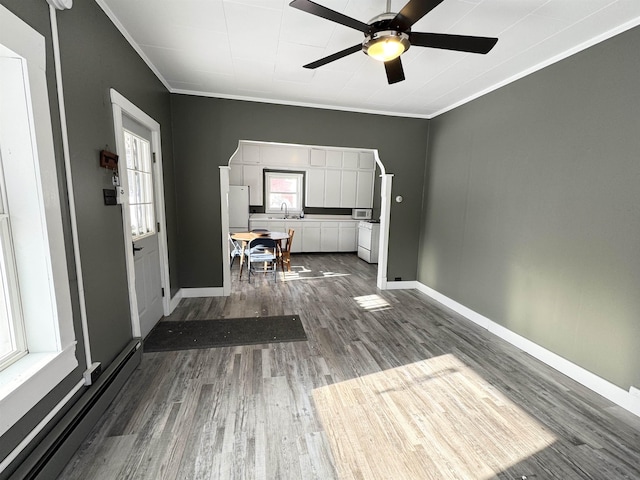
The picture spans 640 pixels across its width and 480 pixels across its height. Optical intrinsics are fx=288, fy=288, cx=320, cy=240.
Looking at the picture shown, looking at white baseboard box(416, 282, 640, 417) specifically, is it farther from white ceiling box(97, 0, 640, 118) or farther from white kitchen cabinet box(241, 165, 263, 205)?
white kitchen cabinet box(241, 165, 263, 205)

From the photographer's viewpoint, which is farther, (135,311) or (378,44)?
(135,311)

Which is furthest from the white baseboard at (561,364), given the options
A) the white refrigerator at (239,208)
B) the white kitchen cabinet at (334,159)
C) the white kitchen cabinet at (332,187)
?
the white refrigerator at (239,208)

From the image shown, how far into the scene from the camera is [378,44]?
170cm

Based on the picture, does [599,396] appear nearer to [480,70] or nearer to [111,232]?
[480,70]

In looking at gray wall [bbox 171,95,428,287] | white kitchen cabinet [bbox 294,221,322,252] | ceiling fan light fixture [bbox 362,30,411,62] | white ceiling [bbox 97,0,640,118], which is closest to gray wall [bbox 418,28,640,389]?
white ceiling [bbox 97,0,640,118]

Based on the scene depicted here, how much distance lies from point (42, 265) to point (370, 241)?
5354 millimetres

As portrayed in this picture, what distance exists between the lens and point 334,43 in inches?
92.3

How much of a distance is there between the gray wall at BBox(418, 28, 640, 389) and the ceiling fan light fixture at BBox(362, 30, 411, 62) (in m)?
1.64

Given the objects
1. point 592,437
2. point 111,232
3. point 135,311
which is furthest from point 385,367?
point 111,232

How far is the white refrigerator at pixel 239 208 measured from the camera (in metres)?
6.27

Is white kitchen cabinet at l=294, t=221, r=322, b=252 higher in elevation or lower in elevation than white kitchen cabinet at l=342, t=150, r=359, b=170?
lower

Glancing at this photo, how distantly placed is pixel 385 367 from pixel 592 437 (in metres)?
1.30

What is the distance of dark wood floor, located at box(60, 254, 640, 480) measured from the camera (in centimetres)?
150

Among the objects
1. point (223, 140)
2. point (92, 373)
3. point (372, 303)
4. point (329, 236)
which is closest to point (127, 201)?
point (92, 373)
